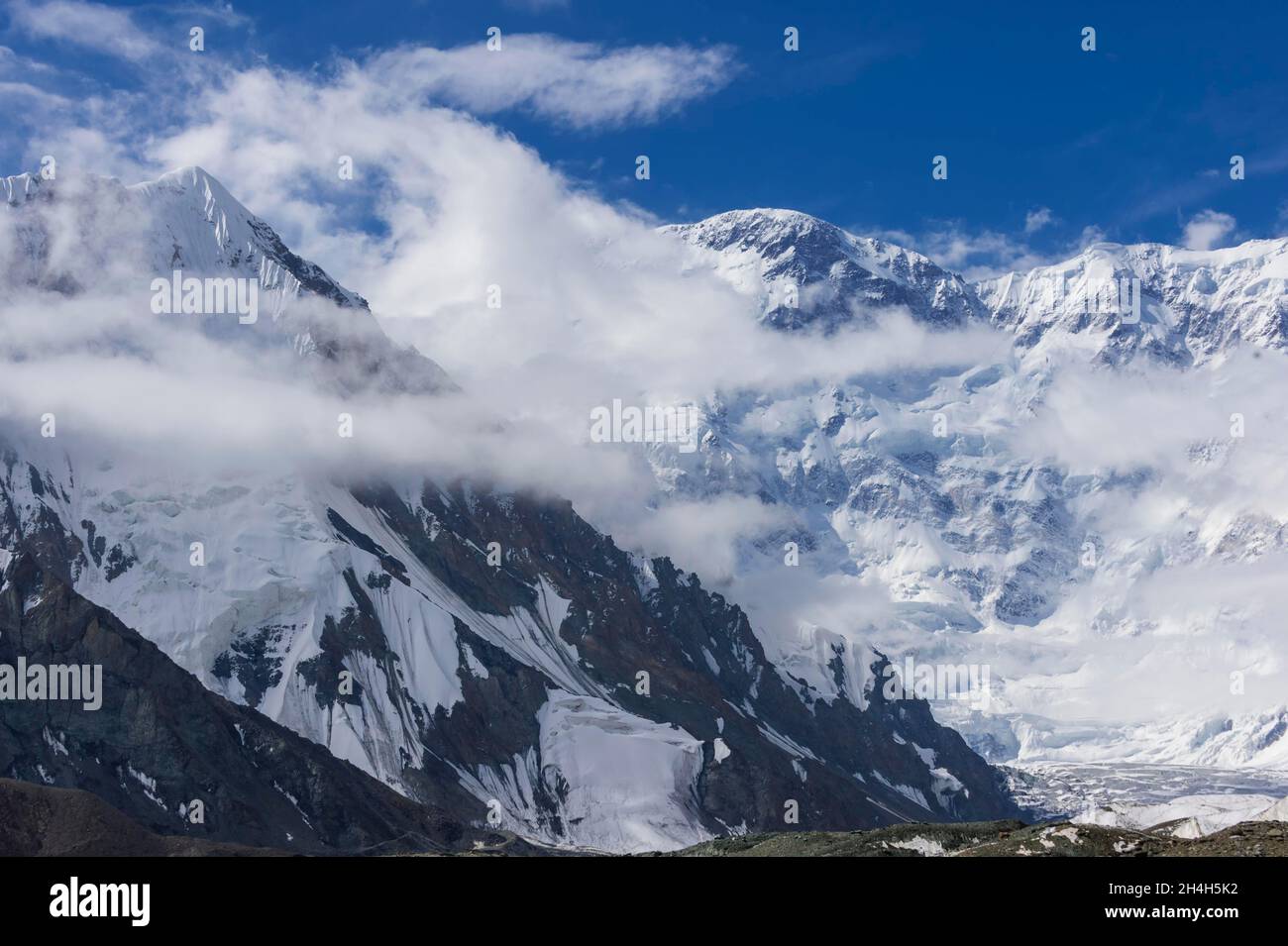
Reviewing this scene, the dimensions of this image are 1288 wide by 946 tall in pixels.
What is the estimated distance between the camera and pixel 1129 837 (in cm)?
10275
